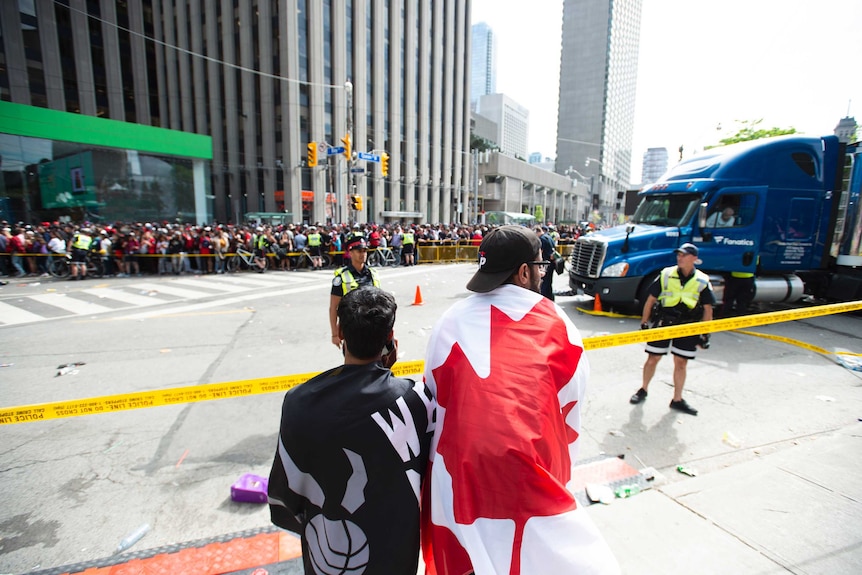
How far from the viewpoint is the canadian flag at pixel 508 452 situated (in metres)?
1.36

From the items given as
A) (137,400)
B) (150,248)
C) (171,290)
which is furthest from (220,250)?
(137,400)

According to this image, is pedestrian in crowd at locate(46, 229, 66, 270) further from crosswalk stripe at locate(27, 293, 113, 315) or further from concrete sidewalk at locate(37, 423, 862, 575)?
concrete sidewalk at locate(37, 423, 862, 575)

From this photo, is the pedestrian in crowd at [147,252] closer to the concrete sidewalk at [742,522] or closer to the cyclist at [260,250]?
the cyclist at [260,250]

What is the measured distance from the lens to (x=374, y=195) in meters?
50.7

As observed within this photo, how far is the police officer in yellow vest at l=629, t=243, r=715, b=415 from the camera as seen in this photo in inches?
195

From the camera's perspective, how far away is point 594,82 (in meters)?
110

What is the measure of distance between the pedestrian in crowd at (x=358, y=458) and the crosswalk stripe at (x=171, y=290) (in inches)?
466

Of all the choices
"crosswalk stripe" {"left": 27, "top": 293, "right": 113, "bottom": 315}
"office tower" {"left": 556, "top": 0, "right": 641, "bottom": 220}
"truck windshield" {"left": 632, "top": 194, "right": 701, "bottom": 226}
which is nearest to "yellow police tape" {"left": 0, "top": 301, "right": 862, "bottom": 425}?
"truck windshield" {"left": 632, "top": 194, "right": 701, "bottom": 226}

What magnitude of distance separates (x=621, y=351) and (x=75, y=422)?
7427 mm

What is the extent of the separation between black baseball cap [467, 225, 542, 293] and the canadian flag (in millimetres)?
192

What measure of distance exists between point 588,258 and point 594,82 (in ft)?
390

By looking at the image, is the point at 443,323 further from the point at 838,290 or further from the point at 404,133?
the point at 404,133

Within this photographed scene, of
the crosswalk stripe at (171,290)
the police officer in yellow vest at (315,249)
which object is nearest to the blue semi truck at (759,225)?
the crosswalk stripe at (171,290)

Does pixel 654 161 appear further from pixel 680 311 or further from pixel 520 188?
pixel 680 311
